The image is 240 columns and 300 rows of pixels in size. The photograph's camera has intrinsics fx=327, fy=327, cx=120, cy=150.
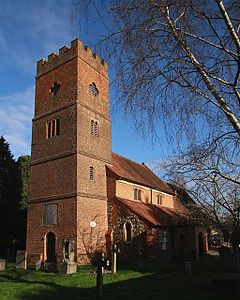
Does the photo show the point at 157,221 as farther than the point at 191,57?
→ Yes

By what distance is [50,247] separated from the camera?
2447 cm

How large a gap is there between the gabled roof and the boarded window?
19.0 ft

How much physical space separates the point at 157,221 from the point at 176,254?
3.07 meters

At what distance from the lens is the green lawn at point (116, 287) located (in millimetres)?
11898

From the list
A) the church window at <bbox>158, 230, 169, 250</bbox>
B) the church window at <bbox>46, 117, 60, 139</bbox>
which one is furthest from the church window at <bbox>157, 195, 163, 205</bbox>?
the church window at <bbox>46, 117, 60, 139</bbox>

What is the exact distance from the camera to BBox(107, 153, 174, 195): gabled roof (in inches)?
1136

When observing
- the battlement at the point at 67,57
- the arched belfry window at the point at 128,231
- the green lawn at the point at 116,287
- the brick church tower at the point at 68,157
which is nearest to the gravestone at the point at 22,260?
the brick church tower at the point at 68,157

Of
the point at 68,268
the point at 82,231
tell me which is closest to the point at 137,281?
the point at 68,268

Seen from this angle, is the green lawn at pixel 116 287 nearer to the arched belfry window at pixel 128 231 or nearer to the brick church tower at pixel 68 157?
the brick church tower at pixel 68 157

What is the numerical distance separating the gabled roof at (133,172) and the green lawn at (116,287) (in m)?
11.4

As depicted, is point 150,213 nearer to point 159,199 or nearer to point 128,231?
point 128,231

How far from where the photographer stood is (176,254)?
24766 millimetres

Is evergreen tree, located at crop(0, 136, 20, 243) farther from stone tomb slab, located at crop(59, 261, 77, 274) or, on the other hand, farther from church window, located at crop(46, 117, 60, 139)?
stone tomb slab, located at crop(59, 261, 77, 274)

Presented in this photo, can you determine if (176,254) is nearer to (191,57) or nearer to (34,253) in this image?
(34,253)
